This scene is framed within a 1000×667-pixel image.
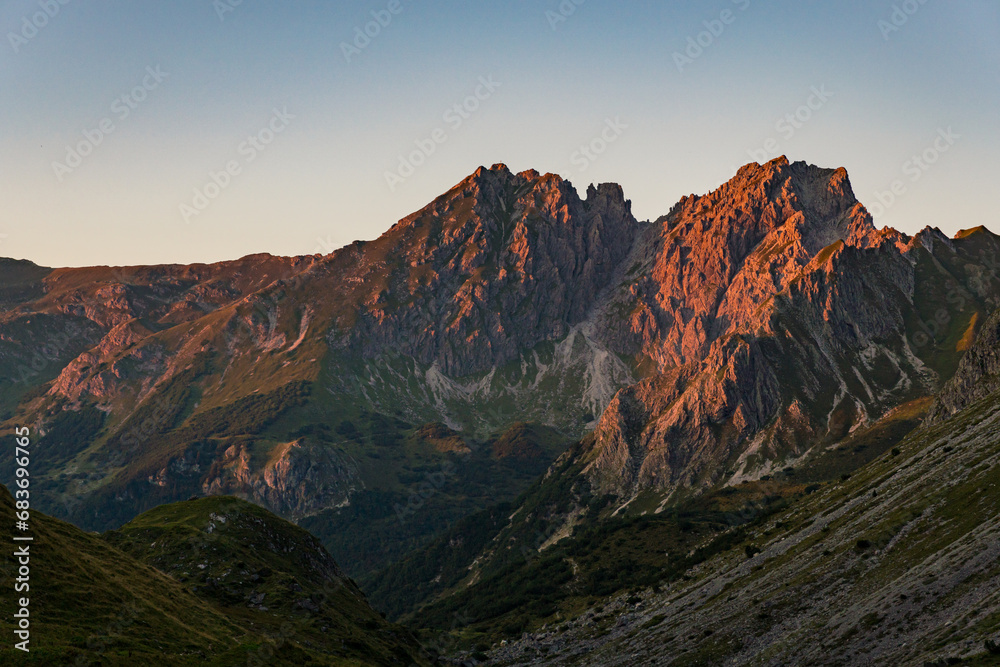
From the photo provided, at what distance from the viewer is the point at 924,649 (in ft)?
279

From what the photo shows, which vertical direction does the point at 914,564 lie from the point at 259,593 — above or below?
below

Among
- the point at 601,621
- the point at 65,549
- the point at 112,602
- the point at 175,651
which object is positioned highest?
the point at 65,549

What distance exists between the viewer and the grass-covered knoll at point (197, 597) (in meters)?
78.2

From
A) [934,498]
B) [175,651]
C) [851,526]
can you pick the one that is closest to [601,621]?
[851,526]

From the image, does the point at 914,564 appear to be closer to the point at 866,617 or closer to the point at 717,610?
the point at 866,617

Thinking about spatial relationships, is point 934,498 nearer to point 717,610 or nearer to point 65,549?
point 717,610

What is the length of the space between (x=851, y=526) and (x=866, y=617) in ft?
156

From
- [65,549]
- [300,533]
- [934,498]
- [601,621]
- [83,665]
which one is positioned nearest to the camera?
[83,665]

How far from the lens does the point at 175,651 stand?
8100cm

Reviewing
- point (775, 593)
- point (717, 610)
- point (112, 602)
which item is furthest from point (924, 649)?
point (112, 602)

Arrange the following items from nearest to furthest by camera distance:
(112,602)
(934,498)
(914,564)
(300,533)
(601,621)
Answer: (112,602) → (914,564) → (934,498) → (300,533) → (601,621)

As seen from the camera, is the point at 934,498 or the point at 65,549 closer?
the point at 65,549

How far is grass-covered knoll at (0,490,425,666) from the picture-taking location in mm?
78250

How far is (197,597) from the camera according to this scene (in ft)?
385
